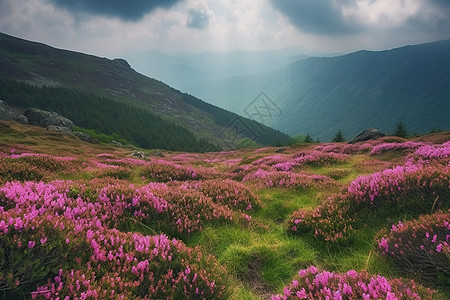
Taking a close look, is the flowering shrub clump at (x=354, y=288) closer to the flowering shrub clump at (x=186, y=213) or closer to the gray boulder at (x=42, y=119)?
the flowering shrub clump at (x=186, y=213)

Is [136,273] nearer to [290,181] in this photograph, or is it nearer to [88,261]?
[88,261]

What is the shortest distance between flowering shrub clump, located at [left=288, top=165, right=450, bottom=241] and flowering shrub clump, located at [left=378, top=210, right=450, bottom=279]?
3.80ft

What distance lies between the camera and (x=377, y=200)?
6.75m

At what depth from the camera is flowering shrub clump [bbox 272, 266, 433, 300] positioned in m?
3.18

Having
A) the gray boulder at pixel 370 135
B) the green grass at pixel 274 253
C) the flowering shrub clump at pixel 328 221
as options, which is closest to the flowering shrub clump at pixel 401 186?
the flowering shrub clump at pixel 328 221

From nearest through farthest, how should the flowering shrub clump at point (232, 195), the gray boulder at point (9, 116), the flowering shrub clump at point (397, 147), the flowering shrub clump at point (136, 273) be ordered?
the flowering shrub clump at point (136, 273) → the flowering shrub clump at point (232, 195) → the flowering shrub clump at point (397, 147) → the gray boulder at point (9, 116)

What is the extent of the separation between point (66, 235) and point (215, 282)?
2323mm

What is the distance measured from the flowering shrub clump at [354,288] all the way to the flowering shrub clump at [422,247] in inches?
30.4

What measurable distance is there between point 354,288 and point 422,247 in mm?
1567

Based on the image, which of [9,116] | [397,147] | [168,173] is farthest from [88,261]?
[9,116]

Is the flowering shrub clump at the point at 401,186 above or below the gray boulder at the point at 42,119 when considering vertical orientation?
above

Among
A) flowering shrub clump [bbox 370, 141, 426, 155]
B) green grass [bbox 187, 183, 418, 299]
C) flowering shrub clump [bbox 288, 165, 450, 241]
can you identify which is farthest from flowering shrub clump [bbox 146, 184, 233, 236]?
flowering shrub clump [bbox 370, 141, 426, 155]

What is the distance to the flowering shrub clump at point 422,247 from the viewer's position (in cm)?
388

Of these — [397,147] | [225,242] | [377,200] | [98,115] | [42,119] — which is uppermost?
[397,147]
